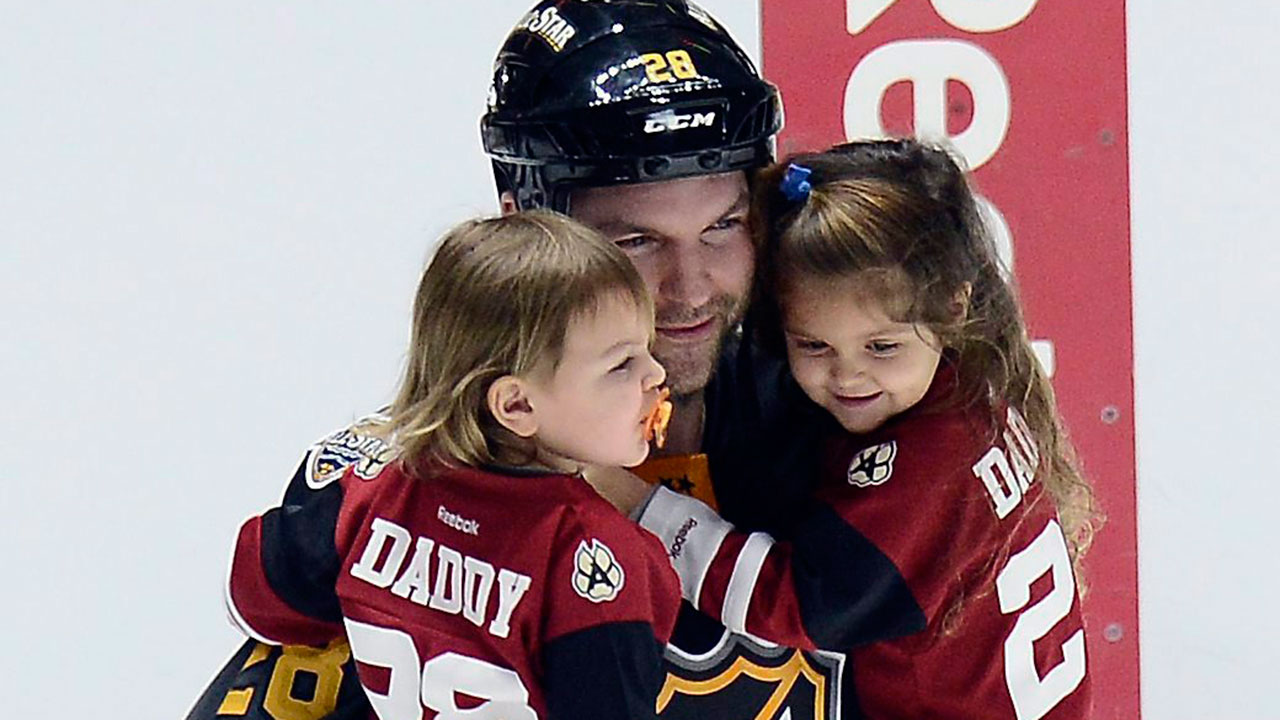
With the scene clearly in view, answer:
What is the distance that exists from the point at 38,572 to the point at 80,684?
125 mm

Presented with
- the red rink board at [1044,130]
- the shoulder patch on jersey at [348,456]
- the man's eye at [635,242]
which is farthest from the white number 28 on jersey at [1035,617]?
the red rink board at [1044,130]

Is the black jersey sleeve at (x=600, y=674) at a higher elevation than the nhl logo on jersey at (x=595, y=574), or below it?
below

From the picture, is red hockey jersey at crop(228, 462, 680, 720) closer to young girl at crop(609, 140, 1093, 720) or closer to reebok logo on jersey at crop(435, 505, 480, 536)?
reebok logo on jersey at crop(435, 505, 480, 536)

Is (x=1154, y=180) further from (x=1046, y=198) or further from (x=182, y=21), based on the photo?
(x=182, y=21)

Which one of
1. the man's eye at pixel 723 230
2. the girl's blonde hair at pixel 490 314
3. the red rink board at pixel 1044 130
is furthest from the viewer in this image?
the red rink board at pixel 1044 130

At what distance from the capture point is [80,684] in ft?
7.73

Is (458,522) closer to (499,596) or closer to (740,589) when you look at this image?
(499,596)

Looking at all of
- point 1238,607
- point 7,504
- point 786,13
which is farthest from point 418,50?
point 1238,607

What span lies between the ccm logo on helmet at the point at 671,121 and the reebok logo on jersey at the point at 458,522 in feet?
0.98

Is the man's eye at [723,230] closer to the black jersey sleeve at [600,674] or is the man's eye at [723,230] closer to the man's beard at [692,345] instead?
the man's beard at [692,345]

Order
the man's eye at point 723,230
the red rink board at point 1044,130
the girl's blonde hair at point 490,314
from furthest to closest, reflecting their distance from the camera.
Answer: the red rink board at point 1044,130, the man's eye at point 723,230, the girl's blonde hair at point 490,314

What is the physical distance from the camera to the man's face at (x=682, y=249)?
1.57m

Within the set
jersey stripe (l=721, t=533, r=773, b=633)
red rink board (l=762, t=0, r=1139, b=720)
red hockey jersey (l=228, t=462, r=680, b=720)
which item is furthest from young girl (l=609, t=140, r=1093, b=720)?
red rink board (l=762, t=0, r=1139, b=720)

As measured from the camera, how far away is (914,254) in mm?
1528
